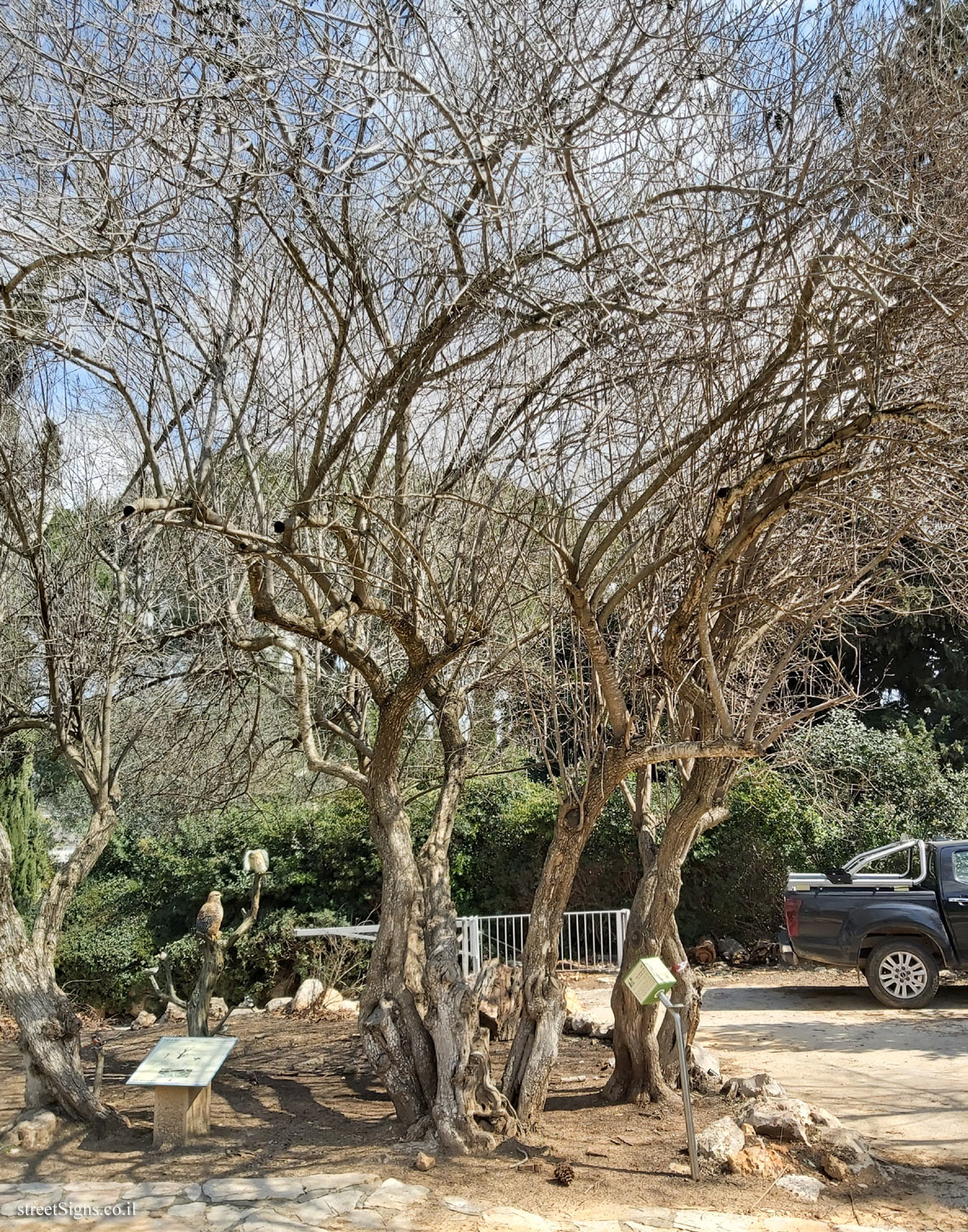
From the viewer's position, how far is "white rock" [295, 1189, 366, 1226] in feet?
15.3

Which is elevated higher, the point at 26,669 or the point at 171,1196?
the point at 26,669

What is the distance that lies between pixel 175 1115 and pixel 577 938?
8239mm

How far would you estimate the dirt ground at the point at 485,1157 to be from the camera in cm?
485

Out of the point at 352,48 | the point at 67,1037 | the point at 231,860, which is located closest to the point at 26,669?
the point at 67,1037

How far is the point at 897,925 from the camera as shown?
33.4 feet

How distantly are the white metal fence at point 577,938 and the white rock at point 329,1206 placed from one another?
781cm

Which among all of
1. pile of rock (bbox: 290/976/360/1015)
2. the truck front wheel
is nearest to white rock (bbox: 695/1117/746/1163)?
the truck front wheel

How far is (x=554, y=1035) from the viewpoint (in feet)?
19.9

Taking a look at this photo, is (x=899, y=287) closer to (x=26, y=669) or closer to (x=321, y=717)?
(x=321, y=717)

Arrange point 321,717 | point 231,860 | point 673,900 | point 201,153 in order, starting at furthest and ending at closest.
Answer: point 231,860 → point 321,717 → point 673,900 → point 201,153

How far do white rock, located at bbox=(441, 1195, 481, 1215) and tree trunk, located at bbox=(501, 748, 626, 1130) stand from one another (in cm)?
113

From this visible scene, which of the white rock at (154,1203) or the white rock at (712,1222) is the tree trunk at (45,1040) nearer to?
the white rock at (154,1203)

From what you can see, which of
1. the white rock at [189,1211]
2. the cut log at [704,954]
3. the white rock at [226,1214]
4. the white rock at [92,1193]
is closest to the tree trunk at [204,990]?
the white rock at [92,1193]

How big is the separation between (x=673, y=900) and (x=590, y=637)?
240 cm
